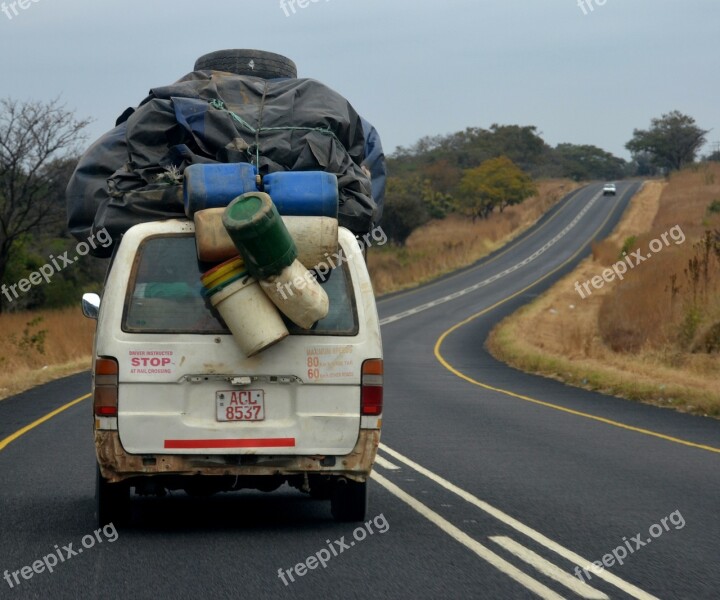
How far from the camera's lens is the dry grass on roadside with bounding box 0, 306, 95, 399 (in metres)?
22.5

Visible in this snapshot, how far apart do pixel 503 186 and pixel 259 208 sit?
304ft

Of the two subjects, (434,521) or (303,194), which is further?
(434,521)

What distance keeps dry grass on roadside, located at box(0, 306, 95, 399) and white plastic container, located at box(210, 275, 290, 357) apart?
13082 mm

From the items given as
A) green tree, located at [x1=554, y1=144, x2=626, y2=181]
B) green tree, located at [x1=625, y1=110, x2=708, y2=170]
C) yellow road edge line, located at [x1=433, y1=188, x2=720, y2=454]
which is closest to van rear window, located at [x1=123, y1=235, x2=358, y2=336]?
yellow road edge line, located at [x1=433, y1=188, x2=720, y2=454]

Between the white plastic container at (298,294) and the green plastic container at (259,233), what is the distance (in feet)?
0.19

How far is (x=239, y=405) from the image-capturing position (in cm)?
717

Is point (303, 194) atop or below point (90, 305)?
atop

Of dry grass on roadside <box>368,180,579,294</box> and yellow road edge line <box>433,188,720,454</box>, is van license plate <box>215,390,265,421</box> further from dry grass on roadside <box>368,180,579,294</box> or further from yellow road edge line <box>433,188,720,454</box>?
dry grass on roadside <box>368,180,579,294</box>

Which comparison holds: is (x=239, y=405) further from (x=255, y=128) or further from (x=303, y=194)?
→ (x=255, y=128)

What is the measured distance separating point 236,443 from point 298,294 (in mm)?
1003

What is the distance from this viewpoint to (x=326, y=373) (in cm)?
723

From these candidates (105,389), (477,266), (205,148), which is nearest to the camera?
(105,389)

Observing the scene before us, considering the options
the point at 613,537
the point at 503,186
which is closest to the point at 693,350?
the point at 613,537

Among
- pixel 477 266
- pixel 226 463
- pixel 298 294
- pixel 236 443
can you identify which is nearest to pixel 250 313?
pixel 298 294
